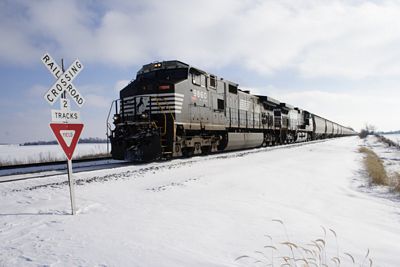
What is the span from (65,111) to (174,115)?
251 inches

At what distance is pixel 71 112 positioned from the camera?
15.0 feet

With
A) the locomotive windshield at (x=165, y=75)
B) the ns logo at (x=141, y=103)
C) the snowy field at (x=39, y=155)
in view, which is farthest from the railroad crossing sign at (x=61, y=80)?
the snowy field at (x=39, y=155)

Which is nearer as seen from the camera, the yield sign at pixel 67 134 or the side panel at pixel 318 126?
the yield sign at pixel 67 134

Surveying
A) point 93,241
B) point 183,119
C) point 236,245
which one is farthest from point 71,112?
point 183,119

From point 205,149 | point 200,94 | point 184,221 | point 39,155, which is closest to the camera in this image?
point 184,221

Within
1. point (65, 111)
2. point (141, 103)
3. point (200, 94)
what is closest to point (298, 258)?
point (65, 111)

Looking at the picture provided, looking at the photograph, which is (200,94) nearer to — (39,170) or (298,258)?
(39,170)

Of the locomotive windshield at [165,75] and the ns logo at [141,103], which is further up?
the locomotive windshield at [165,75]

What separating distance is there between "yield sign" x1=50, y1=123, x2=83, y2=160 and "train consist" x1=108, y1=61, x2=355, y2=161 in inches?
219

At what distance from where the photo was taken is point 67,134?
4.49 meters

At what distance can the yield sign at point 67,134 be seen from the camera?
4.35m

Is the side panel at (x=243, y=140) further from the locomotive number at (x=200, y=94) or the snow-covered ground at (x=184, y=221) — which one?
the snow-covered ground at (x=184, y=221)

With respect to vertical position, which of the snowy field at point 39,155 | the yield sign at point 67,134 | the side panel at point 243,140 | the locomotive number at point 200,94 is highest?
the locomotive number at point 200,94

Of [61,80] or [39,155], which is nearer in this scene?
[61,80]
